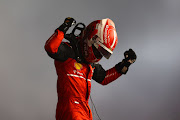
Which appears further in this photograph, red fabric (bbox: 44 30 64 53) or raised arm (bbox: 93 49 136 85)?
raised arm (bbox: 93 49 136 85)

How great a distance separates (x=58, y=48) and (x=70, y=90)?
0.37 metres

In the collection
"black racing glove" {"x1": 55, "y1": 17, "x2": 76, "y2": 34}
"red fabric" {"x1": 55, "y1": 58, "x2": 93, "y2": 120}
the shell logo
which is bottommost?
"red fabric" {"x1": 55, "y1": 58, "x2": 93, "y2": 120}

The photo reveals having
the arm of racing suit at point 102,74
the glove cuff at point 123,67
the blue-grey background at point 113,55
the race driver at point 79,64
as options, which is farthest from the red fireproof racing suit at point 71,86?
the blue-grey background at point 113,55

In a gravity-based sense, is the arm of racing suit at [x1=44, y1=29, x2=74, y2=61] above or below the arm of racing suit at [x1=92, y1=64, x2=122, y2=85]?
above

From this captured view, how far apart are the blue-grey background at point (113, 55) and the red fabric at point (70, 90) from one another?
132 centimetres

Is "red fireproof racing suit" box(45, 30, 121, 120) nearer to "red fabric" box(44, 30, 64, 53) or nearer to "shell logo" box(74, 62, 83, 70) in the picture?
"shell logo" box(74, 62, 83, 70)

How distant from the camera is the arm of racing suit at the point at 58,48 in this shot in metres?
2.08

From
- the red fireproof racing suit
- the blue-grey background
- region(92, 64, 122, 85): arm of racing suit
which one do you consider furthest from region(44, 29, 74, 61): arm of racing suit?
the blue-grey background

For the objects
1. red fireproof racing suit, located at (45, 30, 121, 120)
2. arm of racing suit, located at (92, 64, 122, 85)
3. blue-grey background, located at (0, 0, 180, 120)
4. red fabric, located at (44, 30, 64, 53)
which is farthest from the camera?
blue-grey background, located at (0, 0, 180, 120)

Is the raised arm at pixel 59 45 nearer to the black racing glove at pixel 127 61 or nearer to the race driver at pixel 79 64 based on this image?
the race driver at pixel 79 64

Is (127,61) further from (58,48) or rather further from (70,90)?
(58,48)

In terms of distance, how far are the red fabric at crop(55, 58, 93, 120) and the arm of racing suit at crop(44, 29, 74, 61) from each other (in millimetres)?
66

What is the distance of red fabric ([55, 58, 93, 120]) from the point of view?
7.55 ft
